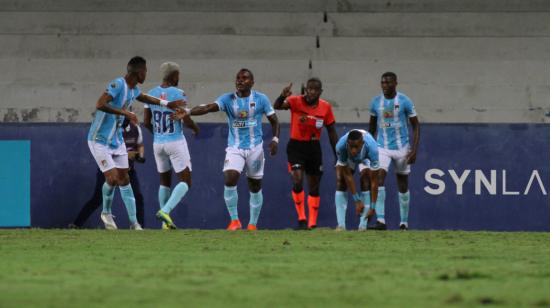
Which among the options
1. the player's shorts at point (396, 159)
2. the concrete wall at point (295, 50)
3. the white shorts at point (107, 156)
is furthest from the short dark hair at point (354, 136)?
the concrete wall at point (295, 50)

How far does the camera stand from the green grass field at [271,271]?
20.9ft

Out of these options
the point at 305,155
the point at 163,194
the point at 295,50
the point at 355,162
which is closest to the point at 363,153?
the point at 355,162

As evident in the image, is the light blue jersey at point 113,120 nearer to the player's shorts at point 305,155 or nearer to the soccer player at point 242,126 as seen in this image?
the soccer player at point 242,126

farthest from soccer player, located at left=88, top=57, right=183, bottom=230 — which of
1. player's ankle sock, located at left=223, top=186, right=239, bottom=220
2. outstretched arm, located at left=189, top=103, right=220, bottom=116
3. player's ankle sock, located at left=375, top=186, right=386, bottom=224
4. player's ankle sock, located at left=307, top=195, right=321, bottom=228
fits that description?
player's ankle sock, located at left=375, top=186, right=386, bottom=224

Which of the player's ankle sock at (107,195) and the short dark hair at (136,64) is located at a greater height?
the short dark hair at (136,64)

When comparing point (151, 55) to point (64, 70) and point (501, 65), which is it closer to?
point (64, 70)

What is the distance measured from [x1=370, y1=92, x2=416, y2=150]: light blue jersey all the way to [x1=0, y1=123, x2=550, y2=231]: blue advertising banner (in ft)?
3.94

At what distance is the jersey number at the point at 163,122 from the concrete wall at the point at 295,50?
2.99 metres

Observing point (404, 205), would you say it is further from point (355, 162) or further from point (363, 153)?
point (363, 153)

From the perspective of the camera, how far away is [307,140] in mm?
15383

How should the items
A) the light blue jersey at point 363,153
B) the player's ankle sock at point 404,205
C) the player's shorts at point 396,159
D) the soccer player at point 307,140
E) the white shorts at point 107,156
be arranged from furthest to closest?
the player's ankle sock at point 404,205, the player's shorts at point 396,159, the soccer player at point 307,140, the light blue jersey at point 363,153, the white shorts at point 107,156

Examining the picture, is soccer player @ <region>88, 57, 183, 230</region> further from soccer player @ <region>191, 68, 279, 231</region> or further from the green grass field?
the green grass field

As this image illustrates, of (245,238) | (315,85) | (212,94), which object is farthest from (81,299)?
(212,94)

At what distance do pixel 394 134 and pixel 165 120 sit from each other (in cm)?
307
